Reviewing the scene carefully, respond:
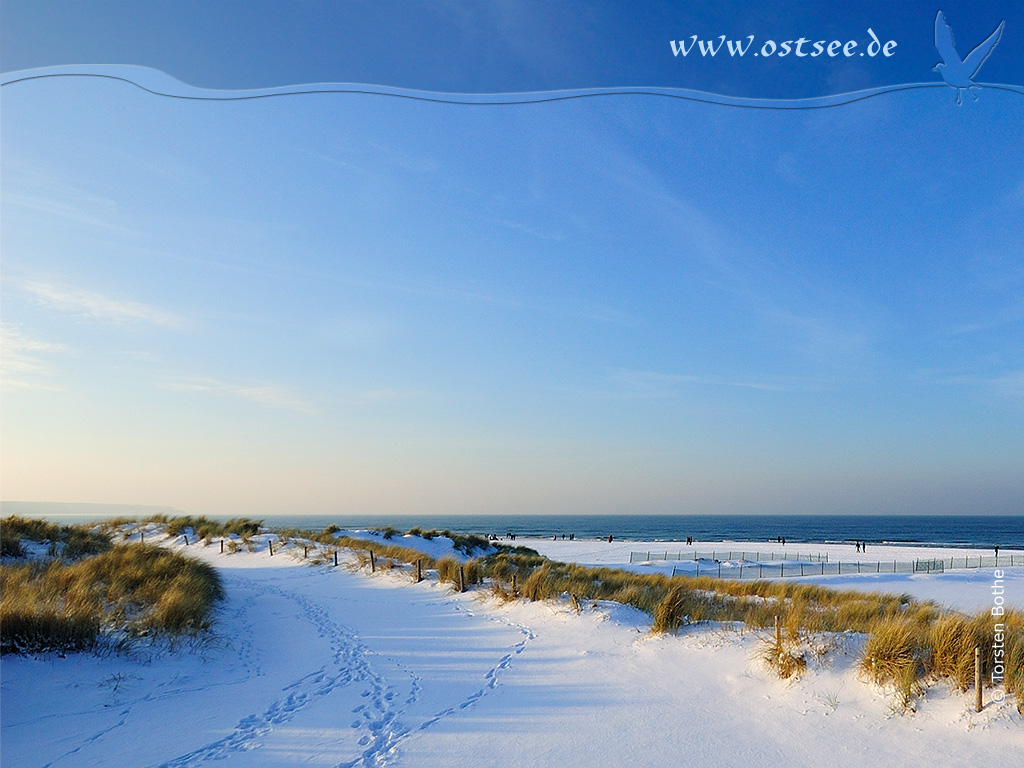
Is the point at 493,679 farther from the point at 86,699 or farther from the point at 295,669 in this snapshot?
the point at 86,699

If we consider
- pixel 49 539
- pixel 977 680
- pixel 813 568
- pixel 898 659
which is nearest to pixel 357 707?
pixel 898 659

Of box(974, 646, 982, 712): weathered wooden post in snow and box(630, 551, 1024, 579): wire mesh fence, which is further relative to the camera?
box(630, 551, 1024, 579): wire mesh fence

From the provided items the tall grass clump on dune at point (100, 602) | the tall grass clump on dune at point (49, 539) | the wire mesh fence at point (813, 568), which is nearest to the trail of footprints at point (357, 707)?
the tall grass clump on dune at point (100, 602)

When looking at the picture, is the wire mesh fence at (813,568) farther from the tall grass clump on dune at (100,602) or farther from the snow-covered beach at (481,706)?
the tall grass clump on dune at (100,602)

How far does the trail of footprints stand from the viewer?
5.47 metres

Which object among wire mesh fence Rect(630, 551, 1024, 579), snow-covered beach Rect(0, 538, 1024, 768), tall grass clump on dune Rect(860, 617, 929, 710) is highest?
tall grass clump on dune Rect(860, 617, 929, 710)

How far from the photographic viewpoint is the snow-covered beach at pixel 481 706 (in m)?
5.39

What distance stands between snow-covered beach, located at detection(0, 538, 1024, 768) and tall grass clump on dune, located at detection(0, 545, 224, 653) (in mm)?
Result: 381

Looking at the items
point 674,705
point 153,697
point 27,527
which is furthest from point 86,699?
point 27,527

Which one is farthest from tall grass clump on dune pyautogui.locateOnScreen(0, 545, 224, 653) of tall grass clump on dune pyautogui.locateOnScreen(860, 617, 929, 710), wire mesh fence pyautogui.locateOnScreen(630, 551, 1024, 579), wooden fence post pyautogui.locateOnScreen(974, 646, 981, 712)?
wire mesh fence pyautogui.locateOnScreen(630, 551, 1024, 579)

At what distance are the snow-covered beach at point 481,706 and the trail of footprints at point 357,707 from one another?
3 cm

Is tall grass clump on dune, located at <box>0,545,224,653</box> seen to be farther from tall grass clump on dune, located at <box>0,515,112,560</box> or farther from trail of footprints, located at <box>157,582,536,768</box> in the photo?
tall grass clump on dune, located at <box>0,515,112,560</box>

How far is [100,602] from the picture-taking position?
9.08m

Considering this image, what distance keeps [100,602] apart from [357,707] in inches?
206
